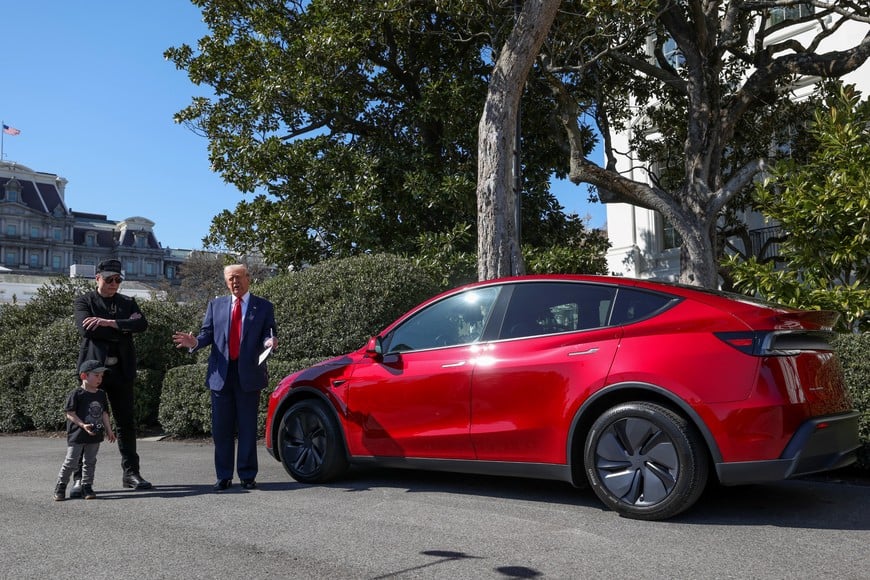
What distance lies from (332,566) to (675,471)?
82.3 inches

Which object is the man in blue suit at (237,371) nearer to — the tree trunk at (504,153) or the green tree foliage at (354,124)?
the tree trunk at (504,153)

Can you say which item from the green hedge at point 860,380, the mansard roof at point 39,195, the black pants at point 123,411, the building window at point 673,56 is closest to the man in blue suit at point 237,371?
the black pants at point 123,411

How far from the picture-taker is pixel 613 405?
507 cm

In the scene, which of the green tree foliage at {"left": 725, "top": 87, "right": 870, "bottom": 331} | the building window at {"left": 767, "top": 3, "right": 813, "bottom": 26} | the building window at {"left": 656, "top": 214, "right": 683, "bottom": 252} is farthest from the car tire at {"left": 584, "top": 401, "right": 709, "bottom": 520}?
the building window at {"left": 656, "top": 214, "right": 683, "bottom": 252}

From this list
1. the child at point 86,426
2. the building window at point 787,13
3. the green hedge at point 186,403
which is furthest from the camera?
the building window at point 787,13

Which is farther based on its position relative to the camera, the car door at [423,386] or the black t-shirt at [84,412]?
the black t-shirt at [84,412]

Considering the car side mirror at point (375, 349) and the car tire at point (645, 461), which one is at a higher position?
the car side mirror at point (375, 349)

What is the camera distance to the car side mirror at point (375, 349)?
6.30m

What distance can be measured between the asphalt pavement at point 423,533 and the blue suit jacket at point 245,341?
2.95ft

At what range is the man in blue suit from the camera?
259 inches

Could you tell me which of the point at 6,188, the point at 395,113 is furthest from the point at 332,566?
the point at 6,188

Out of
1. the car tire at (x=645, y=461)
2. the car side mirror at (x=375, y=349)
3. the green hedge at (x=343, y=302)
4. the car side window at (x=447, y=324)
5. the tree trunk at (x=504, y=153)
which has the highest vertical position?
the tree trunk at (x=504, y=153)

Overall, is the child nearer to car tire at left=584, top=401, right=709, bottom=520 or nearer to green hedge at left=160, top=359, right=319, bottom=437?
car tire at left=584, top=401, right=709, bottom=520

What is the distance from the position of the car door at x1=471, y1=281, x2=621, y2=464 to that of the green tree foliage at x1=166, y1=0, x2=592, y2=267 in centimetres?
766
